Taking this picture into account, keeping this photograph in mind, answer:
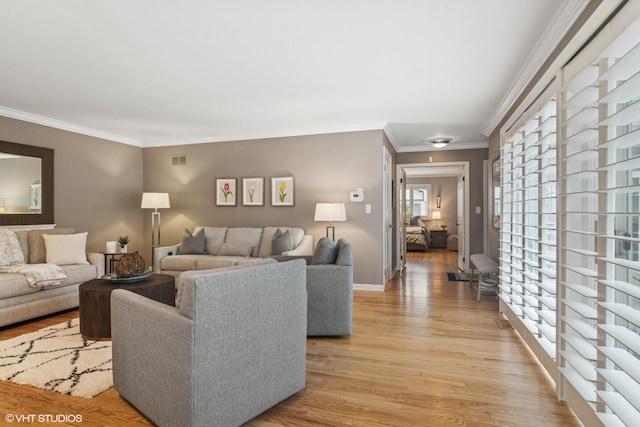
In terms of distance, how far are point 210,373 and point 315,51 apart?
8.12ft

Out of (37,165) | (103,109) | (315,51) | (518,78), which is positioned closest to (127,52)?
(315,51)

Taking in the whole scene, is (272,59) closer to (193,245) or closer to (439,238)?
(193,245)

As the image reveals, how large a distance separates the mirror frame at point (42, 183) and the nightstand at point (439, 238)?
10104 millimetres

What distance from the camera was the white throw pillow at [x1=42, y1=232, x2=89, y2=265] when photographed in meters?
4.42

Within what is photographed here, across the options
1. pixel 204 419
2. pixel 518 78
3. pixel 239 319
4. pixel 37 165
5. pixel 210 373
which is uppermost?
pixel 518 78

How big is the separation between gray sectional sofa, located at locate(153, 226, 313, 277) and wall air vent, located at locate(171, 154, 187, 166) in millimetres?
1398

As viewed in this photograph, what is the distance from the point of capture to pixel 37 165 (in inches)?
194

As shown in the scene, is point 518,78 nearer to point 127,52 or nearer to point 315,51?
point 315,51

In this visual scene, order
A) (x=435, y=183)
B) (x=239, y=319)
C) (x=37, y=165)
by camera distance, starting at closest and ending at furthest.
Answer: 1. (x=239, y=319)
2. (x=37, y=165)
3. (x=435, y=183)

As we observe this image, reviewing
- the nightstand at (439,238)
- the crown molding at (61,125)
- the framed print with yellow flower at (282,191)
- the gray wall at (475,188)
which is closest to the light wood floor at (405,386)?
the framed print with yellow flower at (282,191)

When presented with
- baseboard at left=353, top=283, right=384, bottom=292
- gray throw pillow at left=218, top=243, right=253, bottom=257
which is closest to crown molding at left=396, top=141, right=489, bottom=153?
baseboard at left=353, top=283, right=384, bottom=292

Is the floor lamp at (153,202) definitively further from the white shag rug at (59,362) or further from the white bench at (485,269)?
the white bench at (485,269)

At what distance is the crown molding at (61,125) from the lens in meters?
4.62

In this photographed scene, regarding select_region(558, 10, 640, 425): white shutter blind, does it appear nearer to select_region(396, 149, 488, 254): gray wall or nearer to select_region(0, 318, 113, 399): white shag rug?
select_region(0, 318, 113, 399): white shag rug
